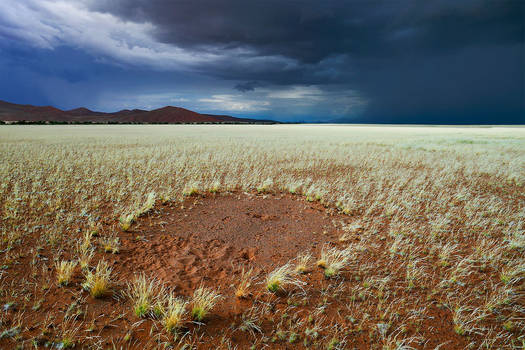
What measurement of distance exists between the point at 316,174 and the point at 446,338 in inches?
425

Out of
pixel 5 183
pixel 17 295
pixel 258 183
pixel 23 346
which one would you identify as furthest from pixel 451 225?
pixel 5 183

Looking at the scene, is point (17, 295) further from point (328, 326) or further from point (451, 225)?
point (451, 225)

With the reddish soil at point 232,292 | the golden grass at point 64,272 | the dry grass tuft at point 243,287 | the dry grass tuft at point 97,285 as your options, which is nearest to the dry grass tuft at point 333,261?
the reddish soil at point 232,292

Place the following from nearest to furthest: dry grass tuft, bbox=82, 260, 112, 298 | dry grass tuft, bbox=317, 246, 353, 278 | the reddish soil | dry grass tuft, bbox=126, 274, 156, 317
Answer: the reddish soil → dry grass tuft, bbox=126, 274, 156, 317 → dry grass tuft, bbox=82, 260, 112, 298 → dry grass tuft, bbox=317, 246, 353, 278

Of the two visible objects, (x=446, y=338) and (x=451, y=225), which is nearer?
(x=446, y=338)

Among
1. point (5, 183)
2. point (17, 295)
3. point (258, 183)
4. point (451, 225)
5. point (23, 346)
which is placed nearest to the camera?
point (23, 346)

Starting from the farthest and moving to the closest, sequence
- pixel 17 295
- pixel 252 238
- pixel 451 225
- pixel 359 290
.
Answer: pixel 451 225 → pixel 252 238 → pixel 359 290 → pixel 17 295

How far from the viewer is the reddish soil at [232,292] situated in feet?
11.8

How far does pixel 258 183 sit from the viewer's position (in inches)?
454

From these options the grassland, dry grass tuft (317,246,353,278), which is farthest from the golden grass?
dry grass tuft (317,246,353,278)

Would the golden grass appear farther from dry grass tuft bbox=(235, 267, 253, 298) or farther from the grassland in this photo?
dry grass tuft bbox=(235, 267, 253, 298)

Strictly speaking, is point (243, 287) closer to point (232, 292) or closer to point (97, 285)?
point (232, 292)

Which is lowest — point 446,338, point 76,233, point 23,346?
point 446,338

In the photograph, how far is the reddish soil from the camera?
3.59 m
